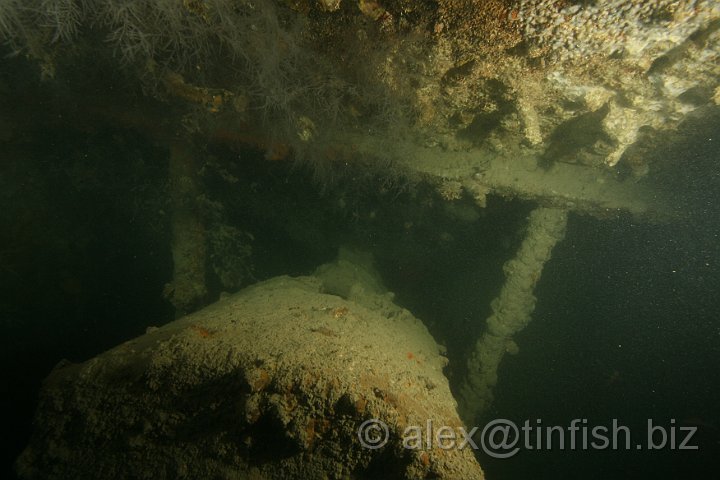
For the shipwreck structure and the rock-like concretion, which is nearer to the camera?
the rock-like concretion

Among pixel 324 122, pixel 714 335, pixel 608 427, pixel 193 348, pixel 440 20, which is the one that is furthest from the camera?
pixel 714 335

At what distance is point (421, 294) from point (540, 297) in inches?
164

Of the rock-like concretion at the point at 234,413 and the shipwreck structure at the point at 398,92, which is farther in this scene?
the shipwreck structure at the point at 398,92

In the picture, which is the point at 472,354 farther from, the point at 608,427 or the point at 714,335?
the point at 714,335

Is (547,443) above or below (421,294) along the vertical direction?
below

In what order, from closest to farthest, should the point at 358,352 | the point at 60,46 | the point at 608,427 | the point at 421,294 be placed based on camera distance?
the point at 358,352 < the point at 60,46 < the point at 421,294 < the point at 608,427

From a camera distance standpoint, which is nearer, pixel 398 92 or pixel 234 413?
pixel 234 413

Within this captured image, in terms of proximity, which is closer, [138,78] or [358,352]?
[358,352]

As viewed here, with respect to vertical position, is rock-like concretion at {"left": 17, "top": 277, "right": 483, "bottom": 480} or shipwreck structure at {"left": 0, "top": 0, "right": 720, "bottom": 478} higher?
shipwreck structure at {"left": 0, "top": 0, "right": 720, "bottom": 478}

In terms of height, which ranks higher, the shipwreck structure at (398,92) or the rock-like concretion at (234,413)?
the shipwreck structure at (398,92)

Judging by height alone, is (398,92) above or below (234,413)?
above

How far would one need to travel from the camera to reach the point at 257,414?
142 cm

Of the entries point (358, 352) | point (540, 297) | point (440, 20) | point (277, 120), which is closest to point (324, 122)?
point (277, 120)

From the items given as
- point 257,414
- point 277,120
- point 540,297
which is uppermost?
point 540,297
